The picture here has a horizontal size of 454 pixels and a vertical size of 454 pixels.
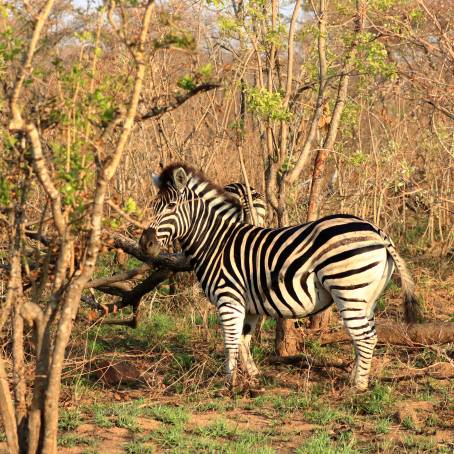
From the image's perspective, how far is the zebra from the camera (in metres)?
6.77

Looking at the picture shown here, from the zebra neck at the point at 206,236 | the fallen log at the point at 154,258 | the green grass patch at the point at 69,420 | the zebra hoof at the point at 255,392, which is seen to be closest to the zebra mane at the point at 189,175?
the zebra neck at the point at 206,236

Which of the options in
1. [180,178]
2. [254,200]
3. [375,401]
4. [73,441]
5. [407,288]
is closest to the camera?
[73,441]

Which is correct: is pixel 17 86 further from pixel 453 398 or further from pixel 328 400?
pixel 453 398

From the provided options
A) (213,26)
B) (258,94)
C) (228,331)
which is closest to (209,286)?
A: (228,331)

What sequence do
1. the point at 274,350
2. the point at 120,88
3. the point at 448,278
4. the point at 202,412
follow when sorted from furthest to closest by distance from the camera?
the point at 448,278, the point at 274,350, the point at 202,412, the point at 120,88

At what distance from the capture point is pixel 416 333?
7.41 meters

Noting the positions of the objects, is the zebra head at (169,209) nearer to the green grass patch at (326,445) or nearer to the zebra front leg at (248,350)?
the zebra front leg at (248,350)

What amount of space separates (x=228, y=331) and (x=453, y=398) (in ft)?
6.34

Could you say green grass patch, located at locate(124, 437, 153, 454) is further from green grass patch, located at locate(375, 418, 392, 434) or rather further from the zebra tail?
the zebra tail

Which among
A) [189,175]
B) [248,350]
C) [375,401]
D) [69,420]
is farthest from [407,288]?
[69,420]

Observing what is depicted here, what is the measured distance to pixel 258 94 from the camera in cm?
722

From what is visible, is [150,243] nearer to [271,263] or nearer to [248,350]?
[271,263]

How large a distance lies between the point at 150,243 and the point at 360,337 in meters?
1.96

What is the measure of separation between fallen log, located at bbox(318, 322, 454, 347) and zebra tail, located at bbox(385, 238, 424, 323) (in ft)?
0.54
